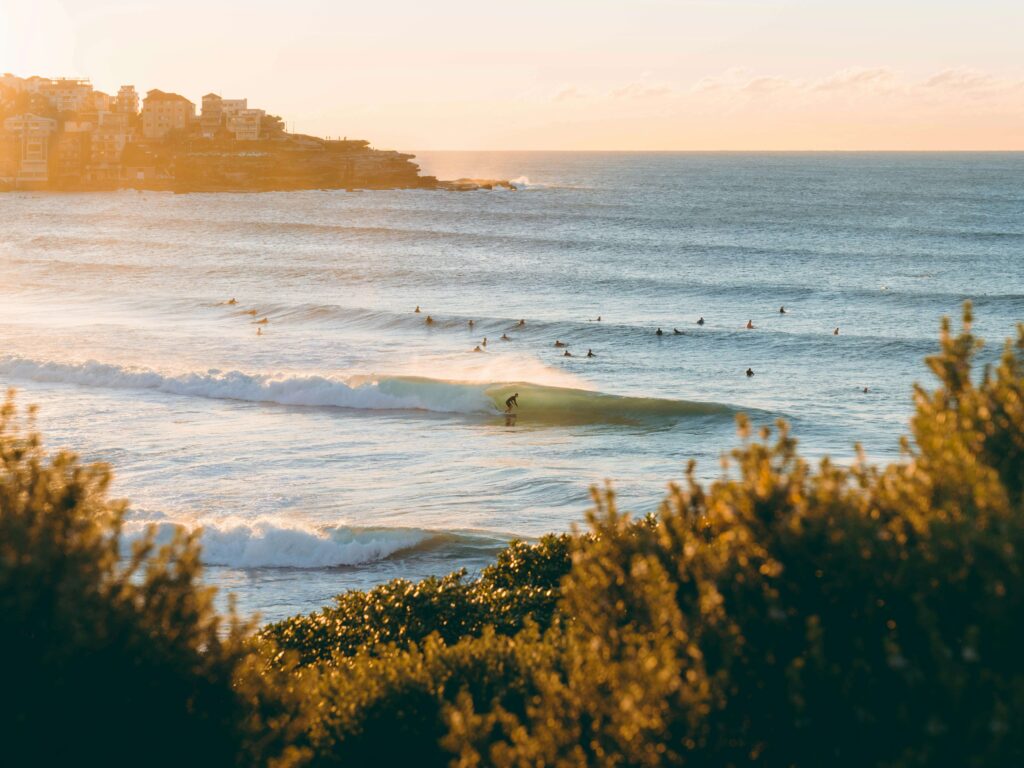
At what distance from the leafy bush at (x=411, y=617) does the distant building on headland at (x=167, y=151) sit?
153m

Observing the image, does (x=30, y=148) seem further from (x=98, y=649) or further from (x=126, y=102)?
(x=98, y=649)

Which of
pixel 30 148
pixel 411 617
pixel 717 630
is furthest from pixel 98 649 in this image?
pixel 30 148

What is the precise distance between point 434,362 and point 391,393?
660 centimetres

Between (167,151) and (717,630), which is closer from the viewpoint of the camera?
(717,630)

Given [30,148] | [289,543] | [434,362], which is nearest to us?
[289,543]

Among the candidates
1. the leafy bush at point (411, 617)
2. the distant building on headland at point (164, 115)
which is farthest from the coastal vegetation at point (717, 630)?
the distant building on headland at point (164, 115)

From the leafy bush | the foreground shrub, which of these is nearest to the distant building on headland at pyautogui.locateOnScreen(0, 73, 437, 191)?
the leafy bush

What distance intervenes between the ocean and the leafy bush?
5859 millimetres

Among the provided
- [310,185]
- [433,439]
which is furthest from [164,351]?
[310,185]

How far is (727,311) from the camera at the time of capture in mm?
60281

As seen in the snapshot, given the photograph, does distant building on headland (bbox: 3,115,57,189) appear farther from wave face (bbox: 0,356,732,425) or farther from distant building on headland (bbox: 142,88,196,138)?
wave face (bbox: 0,356,732,425)

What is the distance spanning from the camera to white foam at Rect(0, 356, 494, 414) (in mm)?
39969

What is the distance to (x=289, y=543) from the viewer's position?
23203 millimetres

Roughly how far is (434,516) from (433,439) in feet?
31.2
